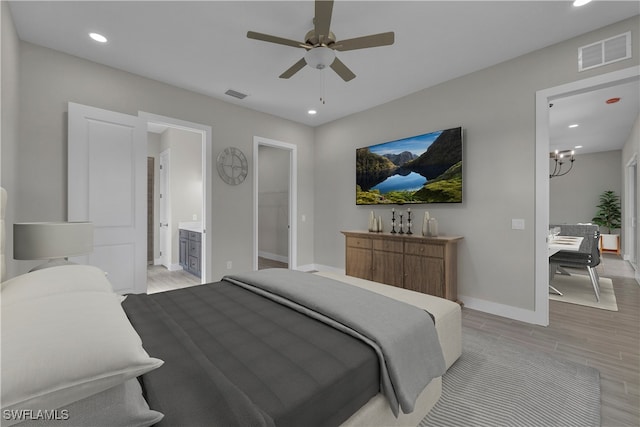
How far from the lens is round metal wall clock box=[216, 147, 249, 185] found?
4102mm

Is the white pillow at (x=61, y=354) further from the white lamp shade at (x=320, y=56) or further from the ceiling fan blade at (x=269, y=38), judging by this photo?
the white lamp shade at (x=320, y=56)

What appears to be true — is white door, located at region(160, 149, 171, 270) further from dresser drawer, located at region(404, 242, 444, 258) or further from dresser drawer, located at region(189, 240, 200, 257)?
dresser drawer, located at region(404, 242, 444, 258)

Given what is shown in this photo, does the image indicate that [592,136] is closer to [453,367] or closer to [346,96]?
[346,96]

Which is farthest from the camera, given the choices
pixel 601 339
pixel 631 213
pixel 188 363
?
pixel 631 213

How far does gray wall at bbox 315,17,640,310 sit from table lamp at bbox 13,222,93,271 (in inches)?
147

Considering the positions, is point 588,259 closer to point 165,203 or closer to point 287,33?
point 287,33

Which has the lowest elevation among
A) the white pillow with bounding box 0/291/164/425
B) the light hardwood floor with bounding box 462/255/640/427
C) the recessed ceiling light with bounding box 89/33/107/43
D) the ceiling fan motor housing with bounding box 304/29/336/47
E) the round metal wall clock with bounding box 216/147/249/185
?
the light hardwood floor with bounding box 462/255/640/427

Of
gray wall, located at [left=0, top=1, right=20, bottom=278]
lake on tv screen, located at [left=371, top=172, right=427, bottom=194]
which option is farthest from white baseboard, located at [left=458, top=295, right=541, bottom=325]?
gray wall, located at [left=0, top=1, right=20, bottom=278]

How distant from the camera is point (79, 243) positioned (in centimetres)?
206

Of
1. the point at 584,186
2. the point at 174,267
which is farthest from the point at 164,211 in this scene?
the point at 584,186

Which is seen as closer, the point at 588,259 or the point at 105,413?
the point at 105,413

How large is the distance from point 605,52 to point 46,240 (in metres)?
4.83

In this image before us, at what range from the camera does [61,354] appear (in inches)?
26.4

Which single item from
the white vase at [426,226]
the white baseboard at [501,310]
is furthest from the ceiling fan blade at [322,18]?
the white baseboard at [501,310]
